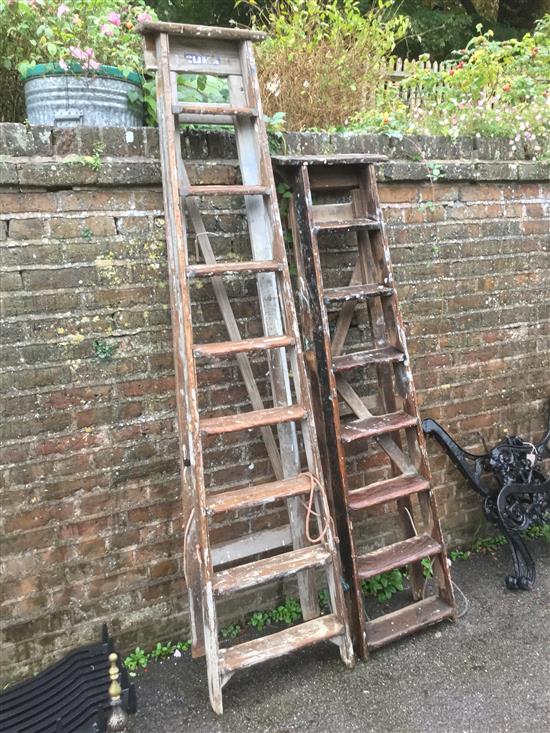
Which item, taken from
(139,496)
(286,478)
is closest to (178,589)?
(139,496)

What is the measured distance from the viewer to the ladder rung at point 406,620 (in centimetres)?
281

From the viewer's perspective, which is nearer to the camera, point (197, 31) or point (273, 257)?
point (197, 31)

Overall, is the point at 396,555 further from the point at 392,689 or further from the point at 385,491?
the point at 392,689

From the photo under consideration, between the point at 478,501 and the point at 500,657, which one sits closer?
the point at 500,657

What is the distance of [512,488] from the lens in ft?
11.1

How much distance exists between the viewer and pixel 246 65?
8.88 ft

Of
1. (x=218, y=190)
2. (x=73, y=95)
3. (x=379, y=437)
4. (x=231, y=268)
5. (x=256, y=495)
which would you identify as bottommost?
(x=256, y=495)

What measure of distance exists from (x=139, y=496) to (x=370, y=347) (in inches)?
58.3

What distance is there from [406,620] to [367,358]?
4.26 ft

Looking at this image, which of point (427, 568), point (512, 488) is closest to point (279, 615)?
point (427, 568)

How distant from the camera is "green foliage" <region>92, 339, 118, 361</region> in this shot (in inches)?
104

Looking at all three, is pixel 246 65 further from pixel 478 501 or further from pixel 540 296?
pixel 478 501

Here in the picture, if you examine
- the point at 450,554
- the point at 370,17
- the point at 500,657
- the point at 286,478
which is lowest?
the point at 500,657

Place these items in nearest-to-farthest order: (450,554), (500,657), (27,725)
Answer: (27,725), (500,657), (450,554)
